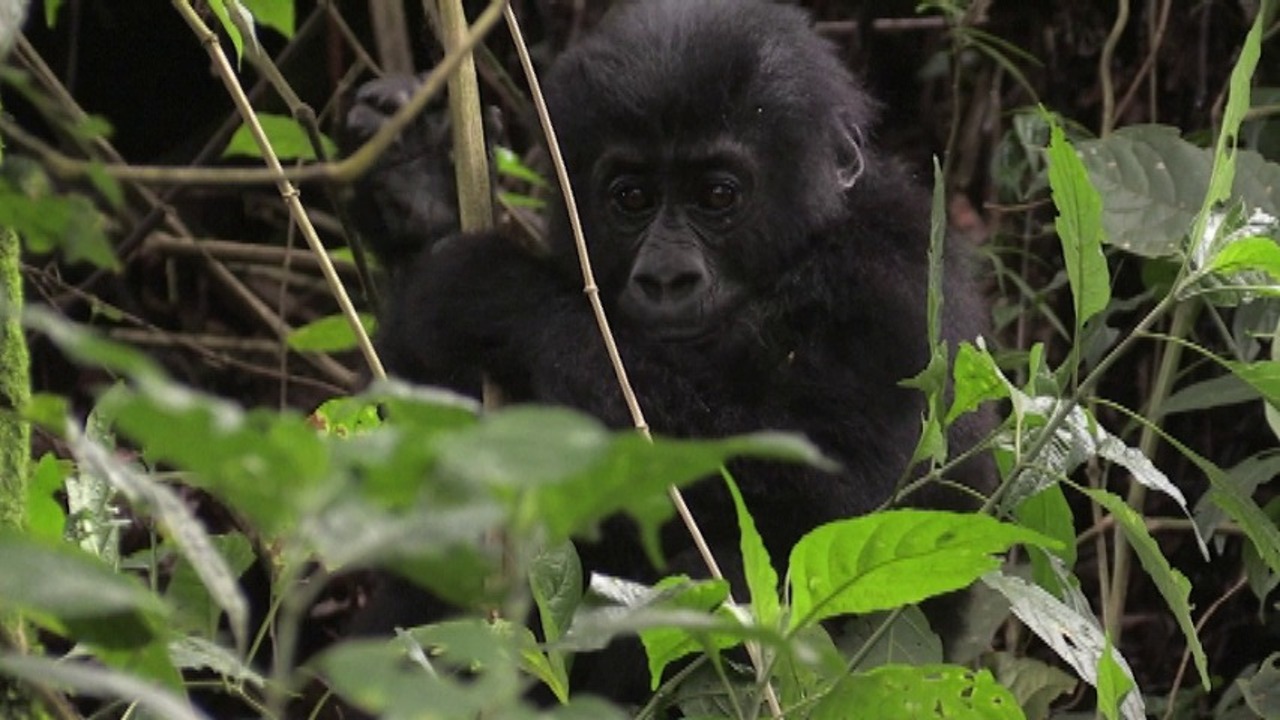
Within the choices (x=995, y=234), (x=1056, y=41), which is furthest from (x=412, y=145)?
(x=1056, y=41)

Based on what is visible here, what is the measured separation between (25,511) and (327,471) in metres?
0.87

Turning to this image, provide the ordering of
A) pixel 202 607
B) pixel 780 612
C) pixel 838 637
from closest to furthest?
pixel 780 612, pixel 202 607, pixel 838 637

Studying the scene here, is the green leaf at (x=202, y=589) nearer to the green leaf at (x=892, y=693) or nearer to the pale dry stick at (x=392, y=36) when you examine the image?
the green leaf at (x=892, y=693)

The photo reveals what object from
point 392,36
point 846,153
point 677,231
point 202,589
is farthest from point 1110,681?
point 392,36

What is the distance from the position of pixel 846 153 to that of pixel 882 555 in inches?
69.1

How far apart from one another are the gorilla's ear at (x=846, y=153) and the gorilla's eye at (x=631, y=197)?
306mm

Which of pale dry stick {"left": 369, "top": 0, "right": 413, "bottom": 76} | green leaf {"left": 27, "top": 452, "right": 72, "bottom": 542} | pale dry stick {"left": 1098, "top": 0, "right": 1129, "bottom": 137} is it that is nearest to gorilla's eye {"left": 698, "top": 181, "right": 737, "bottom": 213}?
pale dry stick {"left": 1098, "top": 0, "right": 1129, "bottom": 137}

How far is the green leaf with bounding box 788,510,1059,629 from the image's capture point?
143 cm

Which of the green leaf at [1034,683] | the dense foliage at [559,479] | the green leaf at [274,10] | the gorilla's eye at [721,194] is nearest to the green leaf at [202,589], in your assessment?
the dense foliage at [559,479]

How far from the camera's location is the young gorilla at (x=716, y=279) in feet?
9.18

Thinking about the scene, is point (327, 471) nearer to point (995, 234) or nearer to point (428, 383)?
point (428, 383)

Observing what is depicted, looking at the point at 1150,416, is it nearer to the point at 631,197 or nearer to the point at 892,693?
the point at 631,197

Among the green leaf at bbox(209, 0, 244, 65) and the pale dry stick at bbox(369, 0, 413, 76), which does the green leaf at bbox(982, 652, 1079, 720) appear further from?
the pale dry stick at bbox(369, 0, 413, 76)

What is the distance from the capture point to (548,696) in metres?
2.66
